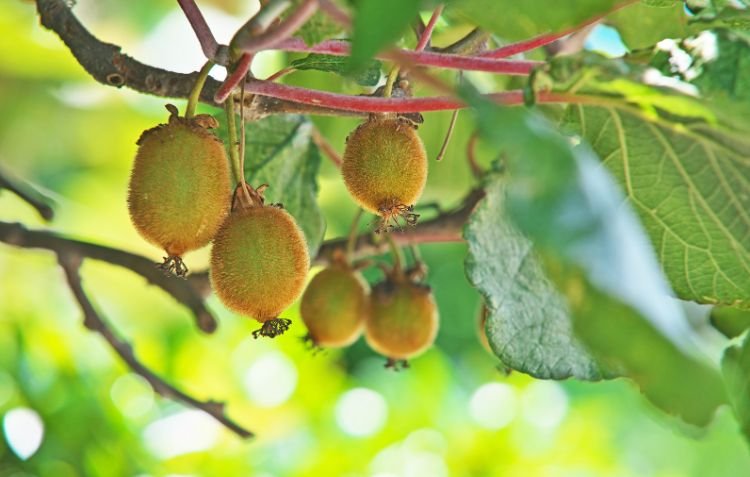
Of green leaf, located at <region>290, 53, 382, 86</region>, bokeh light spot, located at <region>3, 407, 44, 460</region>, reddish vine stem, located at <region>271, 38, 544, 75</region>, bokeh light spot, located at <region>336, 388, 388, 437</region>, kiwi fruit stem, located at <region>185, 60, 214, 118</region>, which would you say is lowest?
reddish vine stem, located at <region>271, 38, 544, 75</region>

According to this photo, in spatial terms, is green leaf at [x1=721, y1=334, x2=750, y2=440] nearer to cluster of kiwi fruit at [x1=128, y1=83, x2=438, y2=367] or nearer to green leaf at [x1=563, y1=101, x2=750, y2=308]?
green leaf at [x1=563, y1=101, x2=750, y2=308]

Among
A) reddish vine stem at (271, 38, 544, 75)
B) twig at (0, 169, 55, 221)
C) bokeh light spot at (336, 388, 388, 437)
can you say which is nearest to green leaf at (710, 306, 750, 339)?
reddish vine stem at (271, 38, 544, 75)

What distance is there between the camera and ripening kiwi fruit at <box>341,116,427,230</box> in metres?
0.88

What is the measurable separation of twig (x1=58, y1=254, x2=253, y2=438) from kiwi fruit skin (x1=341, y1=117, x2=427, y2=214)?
53 centimetres

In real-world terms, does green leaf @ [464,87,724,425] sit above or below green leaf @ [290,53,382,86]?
below

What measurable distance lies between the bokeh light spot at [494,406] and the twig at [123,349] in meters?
1.10

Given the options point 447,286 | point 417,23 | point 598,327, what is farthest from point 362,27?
point 447,286

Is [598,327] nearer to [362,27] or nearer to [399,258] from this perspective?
[362,27]

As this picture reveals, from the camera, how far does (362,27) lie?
0.54m

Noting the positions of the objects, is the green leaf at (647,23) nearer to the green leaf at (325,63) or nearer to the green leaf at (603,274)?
the green leaf at (325,63)

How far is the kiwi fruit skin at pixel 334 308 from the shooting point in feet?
4.00

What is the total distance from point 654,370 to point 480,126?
17 centimetres

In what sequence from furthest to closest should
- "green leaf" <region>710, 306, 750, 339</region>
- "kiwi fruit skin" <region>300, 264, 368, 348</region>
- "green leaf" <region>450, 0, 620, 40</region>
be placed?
"kiwi fruit skin" <region>300, 264, 368, 348</region>, "green leaf" <region>710, 306, 750, 339</region>, "green leaf" <region>450, 0, 620, 40</region>

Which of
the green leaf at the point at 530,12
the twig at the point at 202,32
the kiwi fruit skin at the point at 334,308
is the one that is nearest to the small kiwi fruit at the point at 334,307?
the kiwi fruit skin at the point at 334,308
